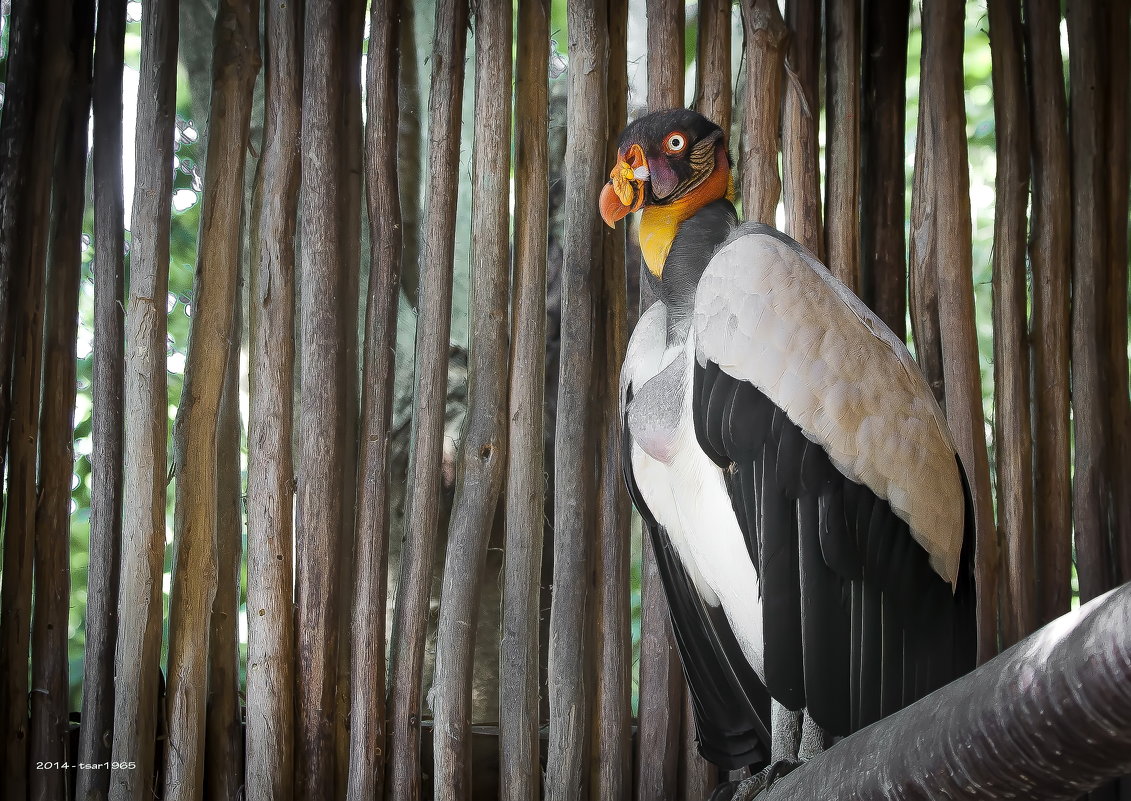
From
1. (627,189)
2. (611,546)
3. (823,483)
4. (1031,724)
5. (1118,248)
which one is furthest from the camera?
(1118,248)

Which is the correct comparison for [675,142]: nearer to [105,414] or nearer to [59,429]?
[105,414]

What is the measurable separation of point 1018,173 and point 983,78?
0.87 metres

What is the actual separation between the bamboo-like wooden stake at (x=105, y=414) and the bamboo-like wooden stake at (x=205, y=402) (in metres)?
0.17

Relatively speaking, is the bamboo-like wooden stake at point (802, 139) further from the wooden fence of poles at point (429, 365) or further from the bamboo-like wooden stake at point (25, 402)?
the bamboo-like wooden stake at point (25, 402)

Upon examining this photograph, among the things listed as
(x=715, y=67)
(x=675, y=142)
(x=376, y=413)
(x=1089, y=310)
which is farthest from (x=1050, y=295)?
(x=376, y=413)

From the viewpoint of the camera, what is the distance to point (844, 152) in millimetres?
2186

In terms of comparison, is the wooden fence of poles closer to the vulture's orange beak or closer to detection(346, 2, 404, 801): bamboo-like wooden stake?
detection(346, 2, 404, 801): bamboo-like wooden stake

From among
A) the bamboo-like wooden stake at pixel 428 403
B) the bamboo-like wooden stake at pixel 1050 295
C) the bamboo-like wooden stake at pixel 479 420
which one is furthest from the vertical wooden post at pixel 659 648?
the bamboo-like wooden stake at pixel 1050 295

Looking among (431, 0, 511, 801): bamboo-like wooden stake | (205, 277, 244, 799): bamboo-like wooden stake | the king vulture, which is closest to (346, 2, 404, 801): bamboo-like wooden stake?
(431, 0, 511, 801): bamboo-like wooden stake

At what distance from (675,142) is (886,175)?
2.96 feet

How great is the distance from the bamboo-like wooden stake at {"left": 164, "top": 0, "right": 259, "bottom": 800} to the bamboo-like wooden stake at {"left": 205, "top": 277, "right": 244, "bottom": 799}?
0.04m

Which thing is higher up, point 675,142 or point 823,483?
point 675,142

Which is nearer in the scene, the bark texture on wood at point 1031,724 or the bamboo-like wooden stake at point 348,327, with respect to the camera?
the bark texture on wood at point 1031,724

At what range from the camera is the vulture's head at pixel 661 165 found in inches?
64.1
